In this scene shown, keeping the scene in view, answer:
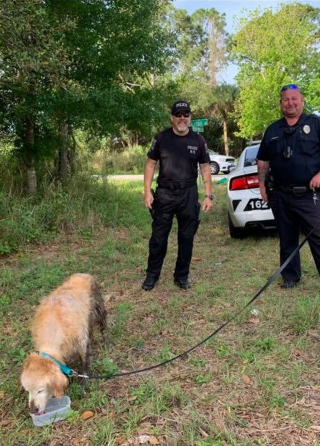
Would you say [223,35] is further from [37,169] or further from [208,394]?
[208,394]

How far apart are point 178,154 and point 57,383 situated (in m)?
2.90

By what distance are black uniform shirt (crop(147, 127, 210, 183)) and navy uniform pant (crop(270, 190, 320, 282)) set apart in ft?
3.15

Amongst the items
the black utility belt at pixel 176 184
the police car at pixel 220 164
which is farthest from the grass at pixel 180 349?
the police car at pixel 220 164

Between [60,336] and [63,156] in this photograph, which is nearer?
[60,336]

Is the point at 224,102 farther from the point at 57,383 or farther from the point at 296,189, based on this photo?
the point at 57,383

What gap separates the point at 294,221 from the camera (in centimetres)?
447

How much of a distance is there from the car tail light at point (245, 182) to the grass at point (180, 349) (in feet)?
3.16

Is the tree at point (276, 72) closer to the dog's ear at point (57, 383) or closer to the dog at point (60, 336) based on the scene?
the dog at point (60, 336)

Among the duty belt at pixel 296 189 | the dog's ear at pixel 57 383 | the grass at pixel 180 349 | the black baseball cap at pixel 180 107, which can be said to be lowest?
the grass at pixel 180 349

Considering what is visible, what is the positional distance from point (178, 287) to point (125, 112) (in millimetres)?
4223

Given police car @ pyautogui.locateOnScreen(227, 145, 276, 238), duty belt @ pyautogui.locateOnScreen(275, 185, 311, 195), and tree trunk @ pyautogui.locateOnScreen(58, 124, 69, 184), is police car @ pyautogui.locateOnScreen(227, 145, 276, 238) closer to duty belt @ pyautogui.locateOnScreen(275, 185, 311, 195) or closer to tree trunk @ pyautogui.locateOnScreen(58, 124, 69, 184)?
duty belt @ pyautogui.locateOnScreen(275, 185, 311, 195)

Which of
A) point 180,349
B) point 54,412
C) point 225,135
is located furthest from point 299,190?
point 225,135

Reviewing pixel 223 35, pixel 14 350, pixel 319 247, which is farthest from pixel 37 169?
pixel 223 35

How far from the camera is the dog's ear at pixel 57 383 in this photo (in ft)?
7.86
